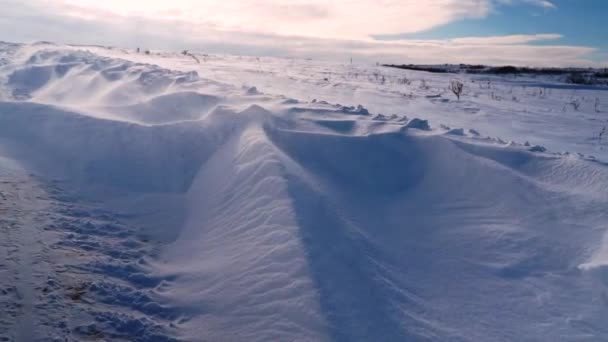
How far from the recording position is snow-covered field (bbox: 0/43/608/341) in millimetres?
2484

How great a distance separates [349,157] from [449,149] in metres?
0.99

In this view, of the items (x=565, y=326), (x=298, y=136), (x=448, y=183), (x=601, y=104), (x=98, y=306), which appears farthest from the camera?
(x=601, y=104)

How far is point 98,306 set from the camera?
8.69 ft

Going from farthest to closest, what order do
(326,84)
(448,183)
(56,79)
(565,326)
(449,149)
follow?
(326,84) → (56,79) → (449,149) → (448,183) → (565,326)

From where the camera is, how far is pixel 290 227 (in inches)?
124

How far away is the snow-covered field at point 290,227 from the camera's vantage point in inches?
97.8

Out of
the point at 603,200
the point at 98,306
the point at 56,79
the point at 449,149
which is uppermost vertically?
the point at 56,79

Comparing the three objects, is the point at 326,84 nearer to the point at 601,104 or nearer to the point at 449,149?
the point at 601,104

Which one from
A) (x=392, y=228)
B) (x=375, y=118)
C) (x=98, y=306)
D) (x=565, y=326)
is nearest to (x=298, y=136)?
(x=375, y=118)

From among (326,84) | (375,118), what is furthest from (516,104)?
(375,118)

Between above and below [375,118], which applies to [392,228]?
below

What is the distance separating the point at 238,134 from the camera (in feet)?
16.8

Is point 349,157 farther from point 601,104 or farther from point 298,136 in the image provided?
point 601,104

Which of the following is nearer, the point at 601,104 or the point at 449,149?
the point at 449,149
